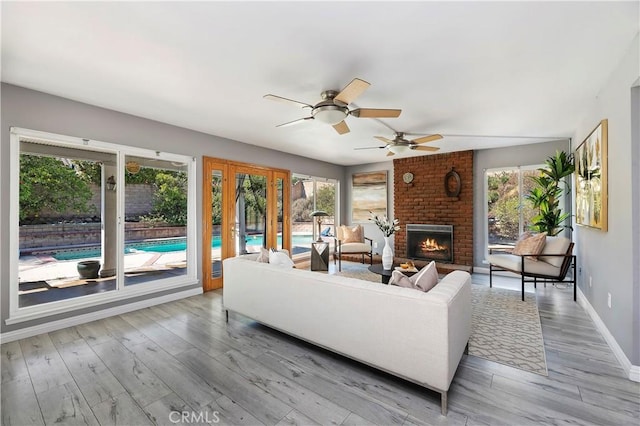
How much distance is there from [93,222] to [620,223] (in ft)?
18.3

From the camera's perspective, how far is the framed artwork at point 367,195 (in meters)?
7.28

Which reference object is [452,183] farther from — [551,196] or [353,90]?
[353,90]

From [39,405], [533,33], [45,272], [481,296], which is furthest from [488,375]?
[45,272]

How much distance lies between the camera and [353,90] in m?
2.36

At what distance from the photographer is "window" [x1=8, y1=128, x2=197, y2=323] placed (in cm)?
300

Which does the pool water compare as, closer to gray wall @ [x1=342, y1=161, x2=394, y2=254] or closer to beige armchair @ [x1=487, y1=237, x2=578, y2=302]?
gray wall @ [x1=342, y1=161, x2=394, y2=254]

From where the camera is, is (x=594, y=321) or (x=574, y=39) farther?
(x=594, y=321)

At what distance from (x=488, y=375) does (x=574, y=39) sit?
266cm

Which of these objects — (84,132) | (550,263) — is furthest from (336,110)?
Answer: (550,263)

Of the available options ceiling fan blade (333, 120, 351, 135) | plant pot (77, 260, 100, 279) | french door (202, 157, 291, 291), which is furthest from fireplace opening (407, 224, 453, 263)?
plant pot (77, 260, 100, 279)

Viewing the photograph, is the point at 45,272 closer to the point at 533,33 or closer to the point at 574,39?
the point at 533,33

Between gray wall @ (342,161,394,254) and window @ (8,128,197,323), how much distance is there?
14.8ft

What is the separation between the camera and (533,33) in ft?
6.55

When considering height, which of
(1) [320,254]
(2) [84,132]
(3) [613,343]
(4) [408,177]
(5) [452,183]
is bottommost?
(3) [613,343]
